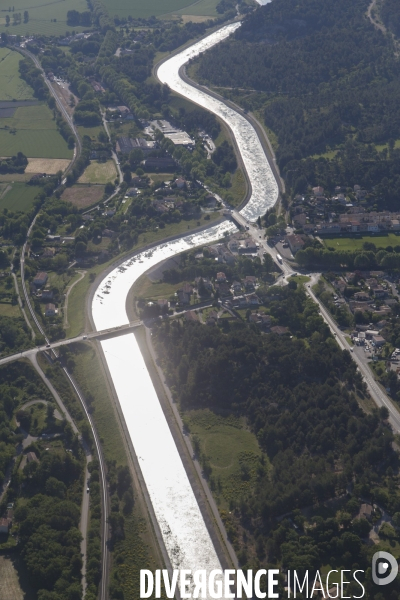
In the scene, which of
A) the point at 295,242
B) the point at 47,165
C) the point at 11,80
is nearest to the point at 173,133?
the point at 47,165

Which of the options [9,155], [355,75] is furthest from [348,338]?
[355,75]

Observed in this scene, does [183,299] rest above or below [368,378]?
above

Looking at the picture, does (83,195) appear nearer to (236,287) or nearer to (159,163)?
(159,163)

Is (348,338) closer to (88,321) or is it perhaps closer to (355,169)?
(88,321)

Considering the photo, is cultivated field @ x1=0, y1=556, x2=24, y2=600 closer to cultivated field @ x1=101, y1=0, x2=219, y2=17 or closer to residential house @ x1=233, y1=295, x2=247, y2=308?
residential house @ x1=233, y1=295, x2=247, y2=308

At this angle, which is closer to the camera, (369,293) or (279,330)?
(279,330)

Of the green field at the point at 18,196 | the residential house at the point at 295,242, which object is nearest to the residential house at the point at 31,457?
the residential house at the point at 295,242

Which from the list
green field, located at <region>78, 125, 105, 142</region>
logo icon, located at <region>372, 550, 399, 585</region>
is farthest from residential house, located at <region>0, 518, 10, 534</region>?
green field, located at <region>78, 125, 105, 142</region>
